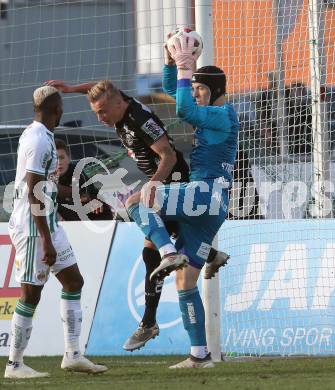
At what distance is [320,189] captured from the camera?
35.6ft

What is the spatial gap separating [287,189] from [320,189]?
14.2 inches

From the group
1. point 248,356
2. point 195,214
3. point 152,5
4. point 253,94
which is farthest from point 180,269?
point 152,5

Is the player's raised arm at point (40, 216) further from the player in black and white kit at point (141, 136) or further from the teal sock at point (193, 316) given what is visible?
the teal sock at point (193, 316)

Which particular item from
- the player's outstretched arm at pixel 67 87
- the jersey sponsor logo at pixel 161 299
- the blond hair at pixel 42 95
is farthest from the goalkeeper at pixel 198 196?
the jersey sponsor logo at pixel 161 299

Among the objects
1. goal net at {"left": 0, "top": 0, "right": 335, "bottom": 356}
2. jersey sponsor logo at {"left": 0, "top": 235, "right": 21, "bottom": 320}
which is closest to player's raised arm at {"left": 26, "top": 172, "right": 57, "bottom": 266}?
goal net at {"left": 0, "top": 0, "right": 335, "bottom": 356}

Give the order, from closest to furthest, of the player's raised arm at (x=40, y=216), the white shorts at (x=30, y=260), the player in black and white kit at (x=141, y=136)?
the player's raised arm at (x=40, y=216), the white shorts at (x=30, y=260), the player in black and white kit at (x=141, y=136)

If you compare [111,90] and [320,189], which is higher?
[111,90]

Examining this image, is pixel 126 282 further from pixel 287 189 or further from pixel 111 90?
pixel 111 90

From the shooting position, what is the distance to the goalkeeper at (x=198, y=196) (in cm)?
838

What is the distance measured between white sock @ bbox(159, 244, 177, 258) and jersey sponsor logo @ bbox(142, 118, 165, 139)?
83cm

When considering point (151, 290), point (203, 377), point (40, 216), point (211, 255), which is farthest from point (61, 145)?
point (203, 377)

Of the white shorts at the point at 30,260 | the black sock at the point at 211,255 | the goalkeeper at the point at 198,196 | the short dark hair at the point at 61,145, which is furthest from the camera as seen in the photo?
the short dark hair at the point at 61,145

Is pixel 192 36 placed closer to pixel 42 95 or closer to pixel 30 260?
pixel 42 95

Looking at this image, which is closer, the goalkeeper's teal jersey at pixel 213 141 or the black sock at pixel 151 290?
the goalkeeper's teal jersey at pixel 213 141
